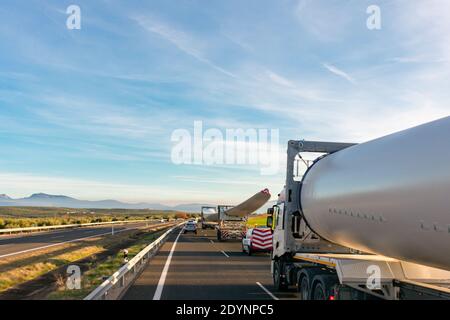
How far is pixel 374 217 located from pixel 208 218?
54.5 meters

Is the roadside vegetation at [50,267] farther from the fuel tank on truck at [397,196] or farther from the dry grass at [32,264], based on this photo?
the fuel tank on truck at [397,196]

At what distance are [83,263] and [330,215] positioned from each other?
50.5ft

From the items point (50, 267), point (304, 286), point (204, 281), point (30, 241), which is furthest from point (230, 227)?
point (304, 286)

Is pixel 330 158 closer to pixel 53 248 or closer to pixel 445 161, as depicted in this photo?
pixel 445 161

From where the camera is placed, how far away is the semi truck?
19.5 ft

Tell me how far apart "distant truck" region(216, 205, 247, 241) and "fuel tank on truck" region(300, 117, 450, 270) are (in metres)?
29.2

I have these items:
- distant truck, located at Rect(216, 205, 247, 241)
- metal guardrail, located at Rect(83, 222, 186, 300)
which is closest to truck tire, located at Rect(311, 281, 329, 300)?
metal guardrail, located at Rect(83, 222, 186, 300)

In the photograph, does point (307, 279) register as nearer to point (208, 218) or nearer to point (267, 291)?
point (267, 291)

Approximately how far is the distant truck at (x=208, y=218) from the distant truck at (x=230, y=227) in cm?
1800

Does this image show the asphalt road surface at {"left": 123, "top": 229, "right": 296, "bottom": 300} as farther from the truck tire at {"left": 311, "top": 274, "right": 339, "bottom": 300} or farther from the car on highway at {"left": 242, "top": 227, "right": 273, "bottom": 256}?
the car on highway at {"left": 242, "top": 227, "right": 273, "bottom": 256}

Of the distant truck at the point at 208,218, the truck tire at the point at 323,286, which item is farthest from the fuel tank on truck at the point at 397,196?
the distant truck at the point at 208,218

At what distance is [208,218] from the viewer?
61.2 metres
